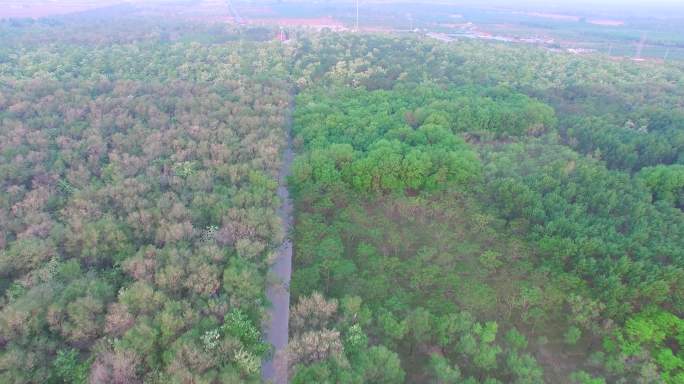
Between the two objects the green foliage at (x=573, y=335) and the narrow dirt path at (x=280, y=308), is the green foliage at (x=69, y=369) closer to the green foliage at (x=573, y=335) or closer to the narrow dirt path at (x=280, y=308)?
the narrow dirt path at (x=280, y=308)

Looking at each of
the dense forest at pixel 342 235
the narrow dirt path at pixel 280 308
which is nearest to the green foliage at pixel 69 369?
the dense forest at pixel 342 235

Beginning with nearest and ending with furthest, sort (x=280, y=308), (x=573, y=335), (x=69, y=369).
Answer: (x=69, y=369) < (x=573, y=335) < (x=280, y=308)

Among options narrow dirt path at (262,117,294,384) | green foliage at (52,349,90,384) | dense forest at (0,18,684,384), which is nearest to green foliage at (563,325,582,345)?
dense forest at (0,18,684,384)

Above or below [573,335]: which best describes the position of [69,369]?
above

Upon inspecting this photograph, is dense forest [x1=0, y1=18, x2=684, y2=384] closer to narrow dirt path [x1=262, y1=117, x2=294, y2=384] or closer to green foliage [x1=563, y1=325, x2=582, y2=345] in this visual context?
green foliage [x1=563, y1=325, x2=582, y2=345]

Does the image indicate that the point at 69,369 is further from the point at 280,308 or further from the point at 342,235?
the point at 342,235

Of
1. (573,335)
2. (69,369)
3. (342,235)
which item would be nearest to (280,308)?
(342,235)

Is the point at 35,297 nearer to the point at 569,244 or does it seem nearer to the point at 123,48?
the point at 569,244
